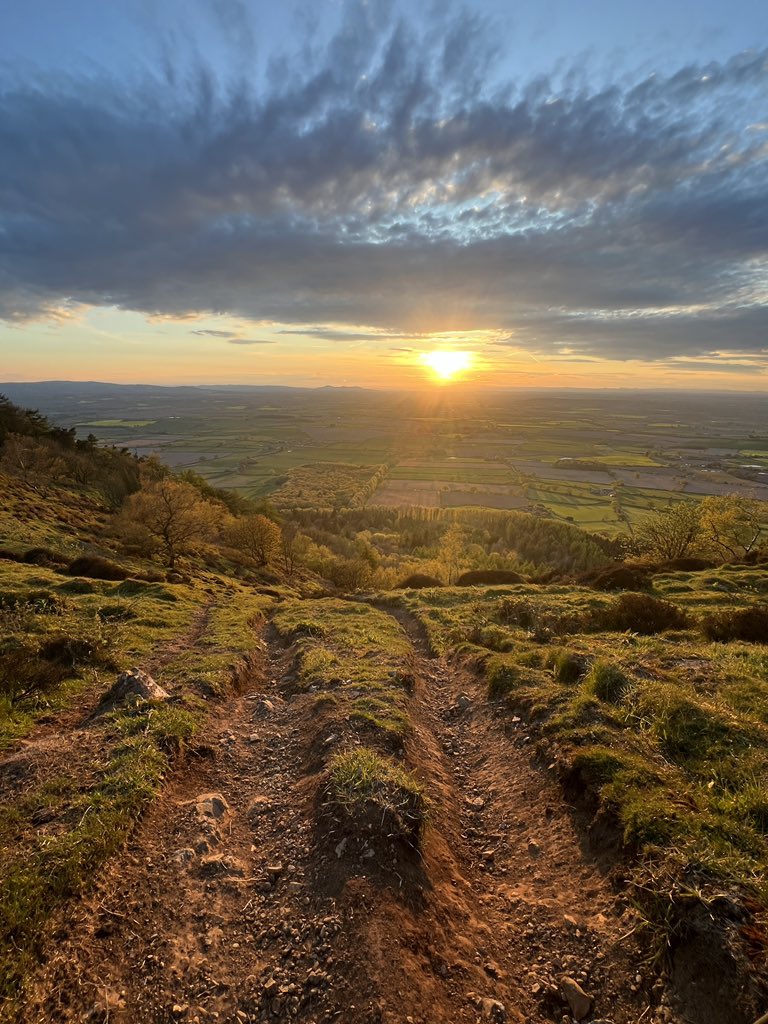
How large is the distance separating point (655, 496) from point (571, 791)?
144 meters

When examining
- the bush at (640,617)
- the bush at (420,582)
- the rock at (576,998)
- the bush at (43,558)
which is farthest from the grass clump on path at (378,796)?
the bush at (420,582)

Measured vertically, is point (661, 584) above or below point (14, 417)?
below

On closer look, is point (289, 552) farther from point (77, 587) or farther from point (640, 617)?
point (640, 617)

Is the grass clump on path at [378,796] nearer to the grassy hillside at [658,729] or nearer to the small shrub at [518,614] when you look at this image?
the grassy hillside at [658,729]

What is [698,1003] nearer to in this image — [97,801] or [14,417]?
[97,801]

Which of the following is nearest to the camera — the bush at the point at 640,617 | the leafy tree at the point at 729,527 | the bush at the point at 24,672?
the bush at the point at 24,672

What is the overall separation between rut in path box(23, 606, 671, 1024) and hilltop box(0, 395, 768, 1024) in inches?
1.2

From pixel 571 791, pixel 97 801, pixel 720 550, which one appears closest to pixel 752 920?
pixel 571 791

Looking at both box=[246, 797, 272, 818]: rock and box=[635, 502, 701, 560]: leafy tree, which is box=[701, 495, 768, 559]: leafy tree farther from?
box=[246, 797, 272, 818]: rock

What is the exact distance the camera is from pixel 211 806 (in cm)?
863

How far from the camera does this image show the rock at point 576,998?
16.8 ft

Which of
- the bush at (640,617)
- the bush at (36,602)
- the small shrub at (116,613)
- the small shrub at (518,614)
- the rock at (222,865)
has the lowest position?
the small shrub at (518,614)

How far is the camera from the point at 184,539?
147 ft

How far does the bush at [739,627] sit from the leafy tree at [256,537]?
150ft
